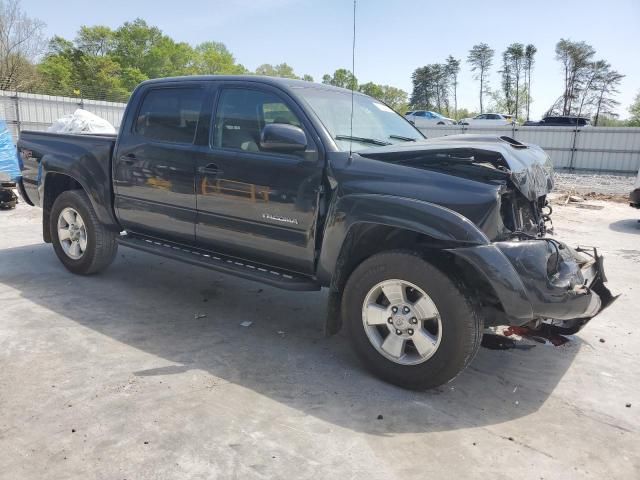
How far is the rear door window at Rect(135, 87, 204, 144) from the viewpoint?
4504 millimetres

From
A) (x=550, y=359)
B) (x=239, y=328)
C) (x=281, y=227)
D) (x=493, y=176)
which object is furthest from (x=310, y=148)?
(x=550, y=359)

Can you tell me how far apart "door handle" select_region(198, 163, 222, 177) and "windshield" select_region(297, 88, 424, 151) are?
893 millimetres

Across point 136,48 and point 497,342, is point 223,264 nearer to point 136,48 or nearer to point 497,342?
point 497,342

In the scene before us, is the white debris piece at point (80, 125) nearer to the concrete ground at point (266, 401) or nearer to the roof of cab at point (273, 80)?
the concrete ground at point (266, 401)

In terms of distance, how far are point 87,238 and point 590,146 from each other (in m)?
21.9

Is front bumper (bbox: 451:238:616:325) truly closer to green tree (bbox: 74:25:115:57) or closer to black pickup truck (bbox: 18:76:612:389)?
black pickup truck (bbox: 18:76:612:389)

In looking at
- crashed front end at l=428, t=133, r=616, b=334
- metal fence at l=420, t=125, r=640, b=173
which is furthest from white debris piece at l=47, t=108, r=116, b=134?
metal fence at l=420, t=125, r=640, b=173

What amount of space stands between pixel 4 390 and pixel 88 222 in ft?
7.84

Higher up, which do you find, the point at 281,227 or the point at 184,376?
the point at 281,227

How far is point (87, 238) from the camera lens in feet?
17.5

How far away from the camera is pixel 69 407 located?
9.92ft

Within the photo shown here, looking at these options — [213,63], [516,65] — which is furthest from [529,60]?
[213,63]

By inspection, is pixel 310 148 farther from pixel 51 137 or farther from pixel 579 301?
pixel 51 137

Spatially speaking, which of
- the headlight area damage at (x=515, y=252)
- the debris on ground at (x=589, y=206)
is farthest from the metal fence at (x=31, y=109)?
the headlight area damage at (x=515, y=252)
